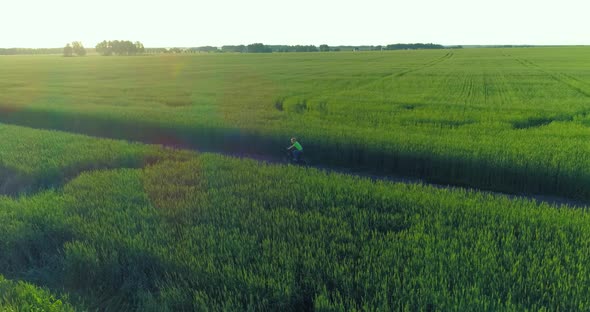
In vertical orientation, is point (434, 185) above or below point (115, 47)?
below

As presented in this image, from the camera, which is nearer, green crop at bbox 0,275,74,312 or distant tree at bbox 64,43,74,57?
green crop at bbox 0,275,74,312

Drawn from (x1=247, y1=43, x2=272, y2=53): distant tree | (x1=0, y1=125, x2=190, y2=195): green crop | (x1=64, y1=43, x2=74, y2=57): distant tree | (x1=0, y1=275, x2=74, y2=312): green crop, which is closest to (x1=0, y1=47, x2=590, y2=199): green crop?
(x1=0, y1=125, x2=190, y2=195): green crop

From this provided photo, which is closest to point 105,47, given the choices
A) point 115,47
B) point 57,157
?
point 115,47

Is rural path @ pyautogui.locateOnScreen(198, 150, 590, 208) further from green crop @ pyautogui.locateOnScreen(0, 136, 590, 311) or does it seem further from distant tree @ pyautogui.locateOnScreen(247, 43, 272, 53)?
distant tree @ pyautogui.locateOnScreen(247, 43, 272, 53)

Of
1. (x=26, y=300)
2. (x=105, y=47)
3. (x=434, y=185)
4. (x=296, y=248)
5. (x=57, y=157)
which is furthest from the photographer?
(x=105, y=47)

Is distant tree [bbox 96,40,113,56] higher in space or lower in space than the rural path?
higher

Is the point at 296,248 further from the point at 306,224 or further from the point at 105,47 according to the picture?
the point at 105,47

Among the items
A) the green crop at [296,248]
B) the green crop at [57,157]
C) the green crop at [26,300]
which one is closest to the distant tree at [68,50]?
the green crop at [57,157]

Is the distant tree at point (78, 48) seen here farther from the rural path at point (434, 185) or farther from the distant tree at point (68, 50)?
the rural path at point (434, 185)

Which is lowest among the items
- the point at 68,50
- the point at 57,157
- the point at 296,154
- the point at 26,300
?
the point at 26,300

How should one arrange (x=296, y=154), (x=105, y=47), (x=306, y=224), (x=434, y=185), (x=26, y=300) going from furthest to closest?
(x=105, y=47) < (x=296, y=154) < (x=434, y=185) < (x=306, y=224) < (x=26, y=300)

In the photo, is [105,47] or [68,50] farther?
[105,47]
